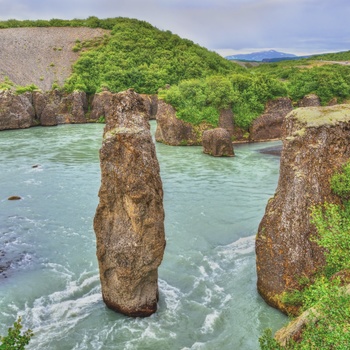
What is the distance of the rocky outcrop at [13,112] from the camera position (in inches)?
2167

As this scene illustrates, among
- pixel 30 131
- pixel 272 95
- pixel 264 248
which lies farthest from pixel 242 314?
pixel 30 131

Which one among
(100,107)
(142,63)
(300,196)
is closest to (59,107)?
(100,107)

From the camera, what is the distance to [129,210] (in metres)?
11.8

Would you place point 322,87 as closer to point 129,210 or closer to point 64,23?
point 129,210

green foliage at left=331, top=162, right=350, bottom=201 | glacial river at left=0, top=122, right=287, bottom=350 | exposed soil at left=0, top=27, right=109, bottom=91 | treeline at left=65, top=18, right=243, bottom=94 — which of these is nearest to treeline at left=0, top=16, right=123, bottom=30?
exposed soil at left=0, top=27, right=109, bottom=91

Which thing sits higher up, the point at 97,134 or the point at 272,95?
the point at 272,95

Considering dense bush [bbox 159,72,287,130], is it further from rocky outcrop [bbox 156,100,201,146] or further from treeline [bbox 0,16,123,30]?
treeline [bbox 0,16,123,30]

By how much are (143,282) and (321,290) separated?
258 inches

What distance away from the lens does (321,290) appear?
6816 millimetres

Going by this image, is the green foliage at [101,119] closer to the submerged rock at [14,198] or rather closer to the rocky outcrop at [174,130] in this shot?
the rocky outcrop at [174,130]

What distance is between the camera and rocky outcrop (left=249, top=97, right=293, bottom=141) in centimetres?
4597

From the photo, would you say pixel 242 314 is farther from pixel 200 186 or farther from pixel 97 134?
pixel 97 134

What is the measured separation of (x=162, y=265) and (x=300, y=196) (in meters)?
6.78

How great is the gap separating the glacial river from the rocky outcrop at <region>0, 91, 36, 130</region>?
926 inches
